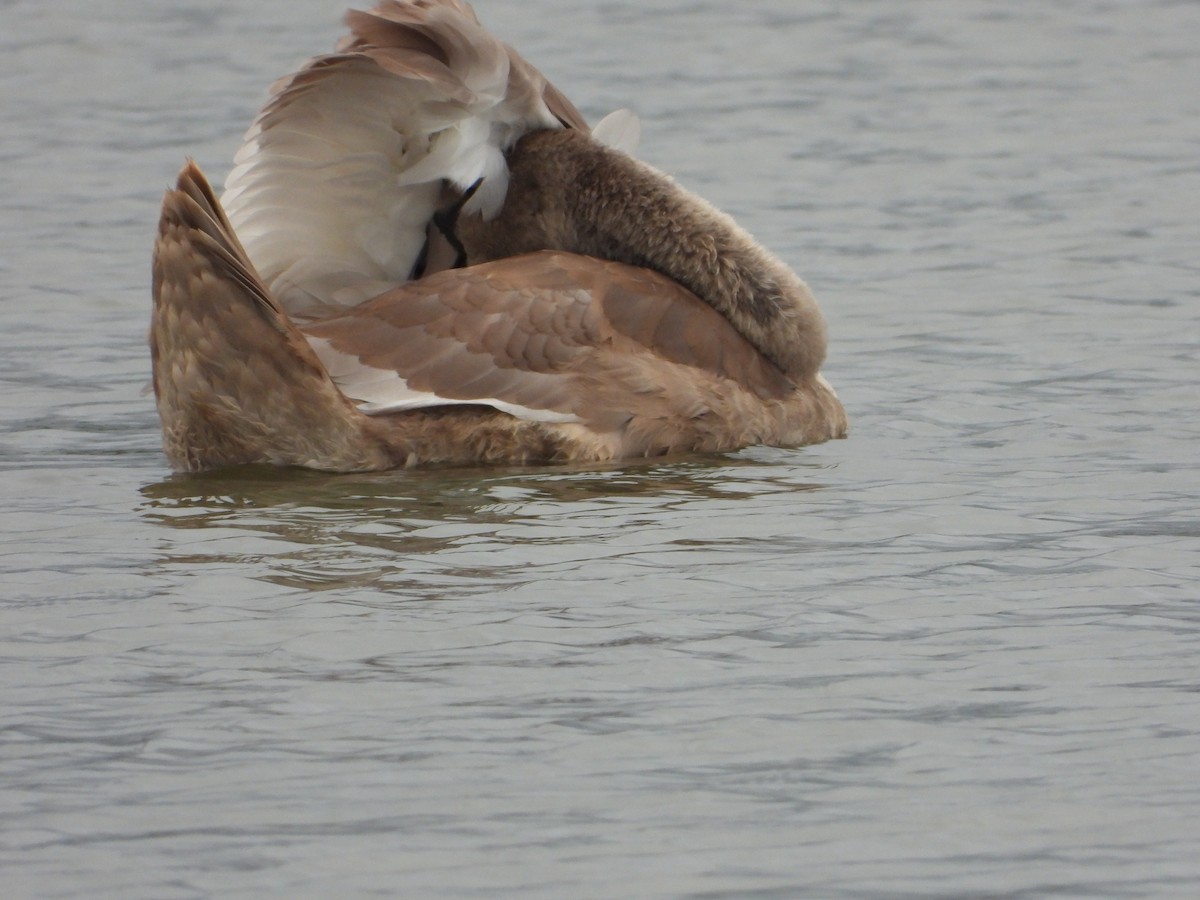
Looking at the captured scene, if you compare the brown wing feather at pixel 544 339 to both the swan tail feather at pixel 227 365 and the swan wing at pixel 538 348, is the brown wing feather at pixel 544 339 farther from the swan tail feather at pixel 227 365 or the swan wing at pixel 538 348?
the swan tail feather at pixel 227 365

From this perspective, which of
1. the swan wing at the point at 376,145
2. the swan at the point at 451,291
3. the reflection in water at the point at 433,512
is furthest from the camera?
the swan wing at the point at 376,145

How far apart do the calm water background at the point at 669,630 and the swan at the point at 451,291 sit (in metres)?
0.18

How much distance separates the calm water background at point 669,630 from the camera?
4.16 m

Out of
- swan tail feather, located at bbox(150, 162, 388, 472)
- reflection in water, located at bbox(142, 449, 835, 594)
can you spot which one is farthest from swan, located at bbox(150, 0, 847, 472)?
reflection in water, located at bbox(142, 449, 835, 594)

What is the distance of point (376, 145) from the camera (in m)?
7.16

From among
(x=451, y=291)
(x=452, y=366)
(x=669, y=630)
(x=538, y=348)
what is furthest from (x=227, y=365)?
(x=669, y=630)

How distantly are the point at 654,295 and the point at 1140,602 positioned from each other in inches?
95.2

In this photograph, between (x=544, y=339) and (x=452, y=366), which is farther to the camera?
(x=544, y=339)

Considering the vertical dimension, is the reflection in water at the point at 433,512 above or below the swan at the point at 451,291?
below

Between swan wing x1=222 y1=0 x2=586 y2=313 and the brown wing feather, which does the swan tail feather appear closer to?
the brown wing feather

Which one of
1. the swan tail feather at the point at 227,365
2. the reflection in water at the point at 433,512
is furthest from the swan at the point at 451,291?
the reflection in water at the point at 433,512

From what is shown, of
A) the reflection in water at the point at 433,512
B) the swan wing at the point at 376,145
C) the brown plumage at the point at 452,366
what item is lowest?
the reflection in water at the point at 433,512

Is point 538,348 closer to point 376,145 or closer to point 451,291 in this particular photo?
point 451,291

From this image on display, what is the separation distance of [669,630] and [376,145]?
7.98 feet
